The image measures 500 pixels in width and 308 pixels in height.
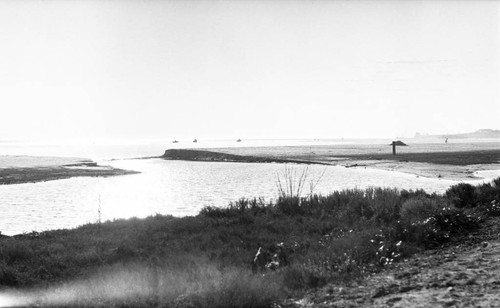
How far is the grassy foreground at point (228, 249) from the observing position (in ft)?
25.0

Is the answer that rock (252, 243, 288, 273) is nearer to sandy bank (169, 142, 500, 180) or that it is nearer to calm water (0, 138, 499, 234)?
calm water (0, 138, 499, 234)

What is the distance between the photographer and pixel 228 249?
12430 mm

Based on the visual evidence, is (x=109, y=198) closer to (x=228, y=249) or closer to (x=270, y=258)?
(x=228, y=249)

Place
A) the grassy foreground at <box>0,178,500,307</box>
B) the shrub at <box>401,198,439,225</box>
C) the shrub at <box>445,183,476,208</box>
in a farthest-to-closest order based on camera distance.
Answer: the shrub at <box>445,183,476,208</box>, the shrub at <box>401,198,439,225</box>, the grassy foreground at <box>0,178,500,307</box>

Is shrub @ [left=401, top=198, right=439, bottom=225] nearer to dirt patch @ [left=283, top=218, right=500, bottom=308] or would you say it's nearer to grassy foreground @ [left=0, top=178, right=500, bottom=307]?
grassy foreground @ [left=0, top=178, right=500, bottom=307]

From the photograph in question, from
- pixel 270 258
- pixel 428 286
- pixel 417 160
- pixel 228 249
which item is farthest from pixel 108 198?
pixel 417 160

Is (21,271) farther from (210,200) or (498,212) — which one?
(210,200)

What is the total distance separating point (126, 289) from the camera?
25.8 ft

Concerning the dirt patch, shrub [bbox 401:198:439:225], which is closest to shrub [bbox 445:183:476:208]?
shrub [bbox 401:198:439:225]

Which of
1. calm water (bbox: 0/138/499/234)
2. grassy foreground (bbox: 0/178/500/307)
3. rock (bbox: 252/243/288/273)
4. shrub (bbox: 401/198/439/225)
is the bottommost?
calm water (bbox: 0/138/499/234)

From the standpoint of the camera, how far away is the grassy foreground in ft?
25.0

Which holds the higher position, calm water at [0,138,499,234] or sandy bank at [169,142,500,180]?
sandy bank at [169,142,500,180]

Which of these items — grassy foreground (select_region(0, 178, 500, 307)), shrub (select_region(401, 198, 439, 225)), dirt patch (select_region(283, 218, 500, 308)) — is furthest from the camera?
shrub (select_region(401, 198, 439, 225))

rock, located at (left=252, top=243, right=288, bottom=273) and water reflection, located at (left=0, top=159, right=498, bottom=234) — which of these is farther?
water reflection, located at (left=0, top=159, right=498, bottom=234)
